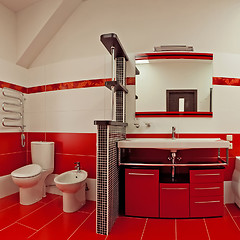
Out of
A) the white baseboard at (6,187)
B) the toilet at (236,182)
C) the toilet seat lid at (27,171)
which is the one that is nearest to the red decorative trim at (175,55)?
the toilet at (236,182)

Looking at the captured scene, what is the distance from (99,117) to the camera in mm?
2592

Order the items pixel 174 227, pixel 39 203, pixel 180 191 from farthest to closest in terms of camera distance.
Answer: pixel 39 203 < pixel 180 191 < pixel 174 227

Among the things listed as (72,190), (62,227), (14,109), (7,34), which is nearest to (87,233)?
(62,227)

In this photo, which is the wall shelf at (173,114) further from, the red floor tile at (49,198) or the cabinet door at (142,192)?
the red floor tile at (49,198)

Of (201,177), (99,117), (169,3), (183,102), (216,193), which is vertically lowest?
(216,193)

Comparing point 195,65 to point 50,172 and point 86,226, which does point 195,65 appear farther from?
point 50,172

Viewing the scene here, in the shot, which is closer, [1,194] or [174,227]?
[174,227]

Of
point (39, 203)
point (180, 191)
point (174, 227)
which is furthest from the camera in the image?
point (39, 203)

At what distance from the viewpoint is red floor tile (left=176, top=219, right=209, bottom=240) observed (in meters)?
1.69

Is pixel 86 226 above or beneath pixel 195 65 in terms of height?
beneath

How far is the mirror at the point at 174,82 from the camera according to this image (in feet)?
8.08

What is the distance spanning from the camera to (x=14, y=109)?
2863 mm

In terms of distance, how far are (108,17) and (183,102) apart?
166 cm

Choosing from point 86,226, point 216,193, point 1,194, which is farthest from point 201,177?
point 1,194
